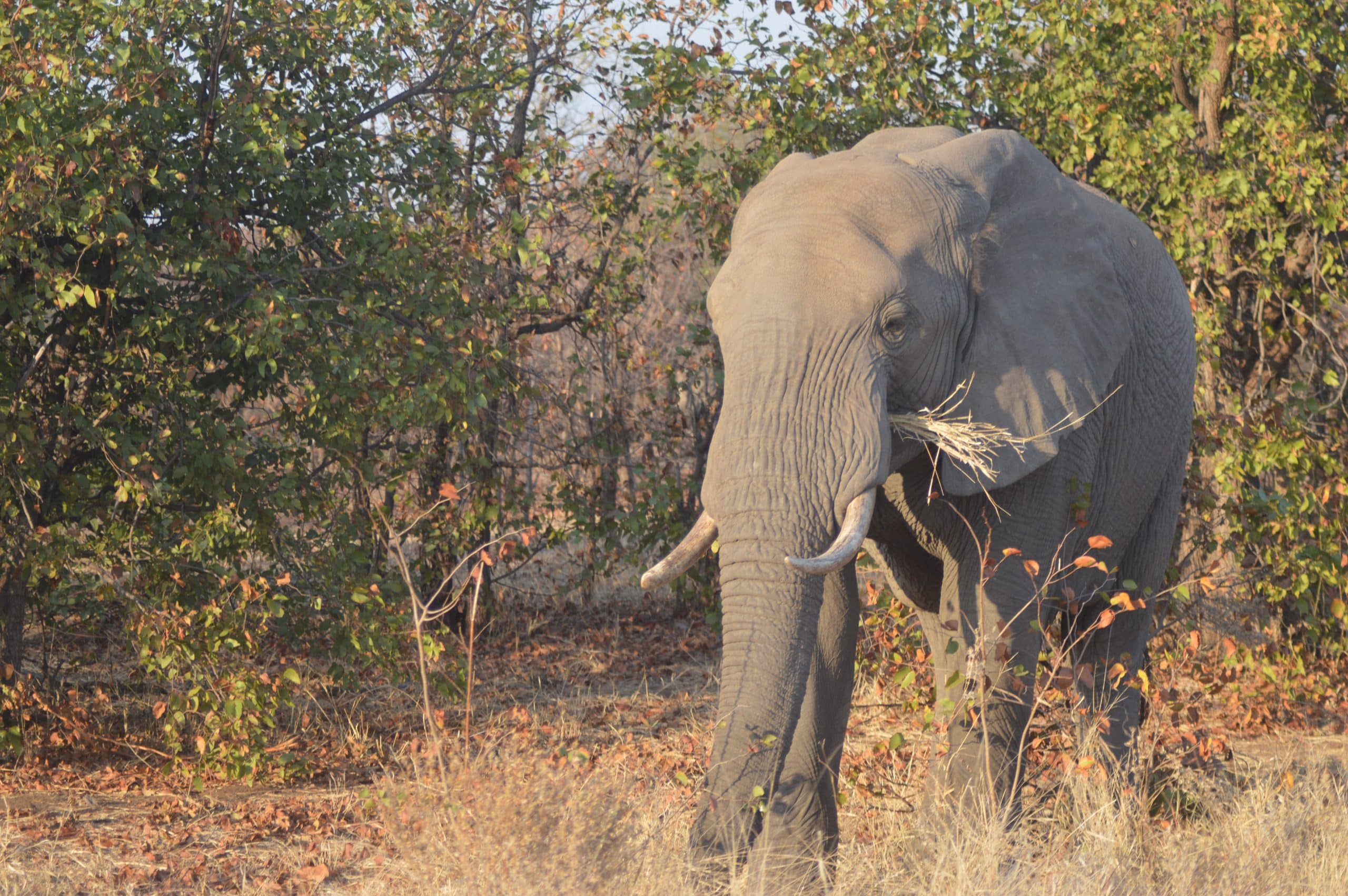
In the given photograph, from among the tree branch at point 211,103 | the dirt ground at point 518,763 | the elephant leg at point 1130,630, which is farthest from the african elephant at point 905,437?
the tree branch at point 211,103

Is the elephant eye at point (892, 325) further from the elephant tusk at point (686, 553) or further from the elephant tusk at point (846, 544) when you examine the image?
the elephant tusk at point (686, 553)

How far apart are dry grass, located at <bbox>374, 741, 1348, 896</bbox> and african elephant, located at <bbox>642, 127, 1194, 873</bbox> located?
24cm

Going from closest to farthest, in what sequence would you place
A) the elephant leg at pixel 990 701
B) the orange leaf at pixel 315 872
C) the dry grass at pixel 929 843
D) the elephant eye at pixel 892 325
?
the dry grass at pixel 929 843, the elephant eye at pixel 892 325, the orange leaf at pixel 315 872, the elephant leg at pixel 990 701

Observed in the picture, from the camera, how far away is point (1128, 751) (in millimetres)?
5684

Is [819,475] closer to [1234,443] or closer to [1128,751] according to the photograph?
[1128,751]

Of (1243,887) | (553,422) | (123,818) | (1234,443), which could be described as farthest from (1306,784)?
(553,422)

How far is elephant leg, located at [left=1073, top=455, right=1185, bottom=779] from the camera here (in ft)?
19.8

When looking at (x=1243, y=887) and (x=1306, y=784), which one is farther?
(x=1306, y=784)

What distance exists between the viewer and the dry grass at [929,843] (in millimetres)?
3604

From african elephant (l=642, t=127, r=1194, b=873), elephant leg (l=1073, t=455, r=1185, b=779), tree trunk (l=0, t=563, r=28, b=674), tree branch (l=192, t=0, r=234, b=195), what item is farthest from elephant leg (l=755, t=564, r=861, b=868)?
tree trunk (l=0, t=563, r=28, b=674)

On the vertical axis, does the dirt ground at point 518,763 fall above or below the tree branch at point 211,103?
below

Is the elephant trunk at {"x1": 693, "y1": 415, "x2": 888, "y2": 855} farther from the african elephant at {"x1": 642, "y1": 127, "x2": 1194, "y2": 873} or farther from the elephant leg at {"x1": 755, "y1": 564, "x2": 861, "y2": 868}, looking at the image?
the elephant leg at {"x1": 755, "y1": 564, "x2": 861, "y2": 868}

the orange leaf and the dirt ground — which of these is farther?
the dirt ground

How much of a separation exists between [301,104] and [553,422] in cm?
414
